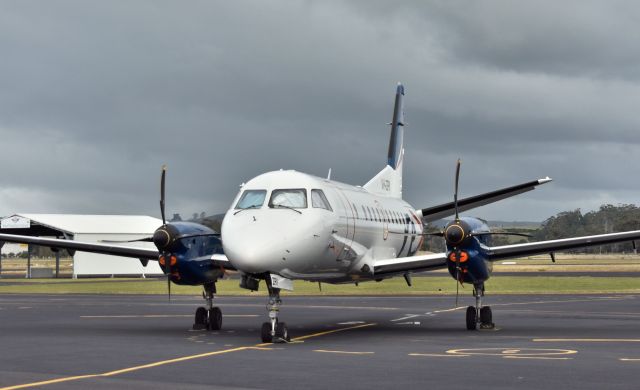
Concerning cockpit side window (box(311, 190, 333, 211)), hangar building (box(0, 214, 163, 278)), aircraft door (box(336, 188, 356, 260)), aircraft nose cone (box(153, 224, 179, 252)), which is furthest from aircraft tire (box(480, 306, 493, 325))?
hangar building (box(0, 214, 163, 278))

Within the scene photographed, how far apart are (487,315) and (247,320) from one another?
310 inches

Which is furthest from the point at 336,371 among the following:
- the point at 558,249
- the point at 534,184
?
the point at 534,184

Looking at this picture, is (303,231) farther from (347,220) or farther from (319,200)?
(347,220)

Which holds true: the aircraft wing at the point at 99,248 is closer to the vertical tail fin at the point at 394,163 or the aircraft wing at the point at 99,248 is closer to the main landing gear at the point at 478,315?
the main landing gear at the point at 478,315

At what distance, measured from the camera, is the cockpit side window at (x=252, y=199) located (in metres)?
20.5

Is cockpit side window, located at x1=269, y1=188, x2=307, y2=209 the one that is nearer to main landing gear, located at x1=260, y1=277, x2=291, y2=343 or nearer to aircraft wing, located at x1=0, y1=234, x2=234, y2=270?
main landing gear, located at x1=260, y1=277, x2=291, y2=343

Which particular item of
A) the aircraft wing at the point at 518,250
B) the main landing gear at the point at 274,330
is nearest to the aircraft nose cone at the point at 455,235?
→ the aircraft wing at the point at 518,250

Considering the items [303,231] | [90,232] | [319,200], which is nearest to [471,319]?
[319,200]

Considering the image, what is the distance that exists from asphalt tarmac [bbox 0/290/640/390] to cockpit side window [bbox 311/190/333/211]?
3.10m

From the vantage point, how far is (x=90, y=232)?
7312 cm

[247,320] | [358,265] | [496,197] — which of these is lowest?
[247,320]

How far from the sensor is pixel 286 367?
14.6 metres

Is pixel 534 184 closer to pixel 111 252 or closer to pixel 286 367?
pixel 111 252

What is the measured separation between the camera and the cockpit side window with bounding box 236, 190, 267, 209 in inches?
807
